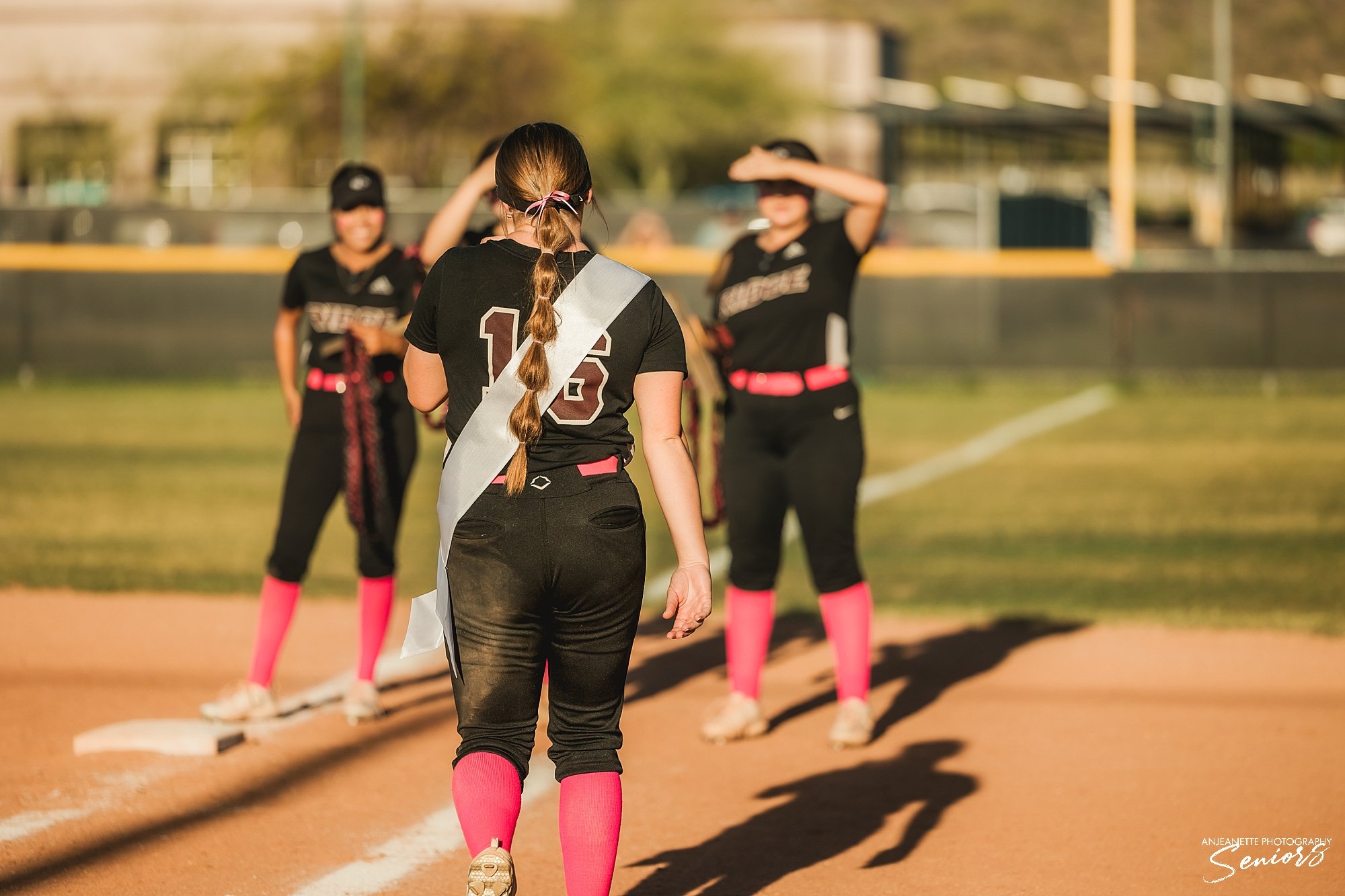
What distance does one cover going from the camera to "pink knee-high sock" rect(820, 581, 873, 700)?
5.89 m

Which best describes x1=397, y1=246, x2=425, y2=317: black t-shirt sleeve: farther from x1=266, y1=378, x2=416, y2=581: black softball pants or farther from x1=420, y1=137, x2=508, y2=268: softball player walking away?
x1=266, y1=378, x2=416, y2=581: black softball pants

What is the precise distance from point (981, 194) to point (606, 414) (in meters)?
26.2

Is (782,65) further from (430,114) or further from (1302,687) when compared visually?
(1302,687)

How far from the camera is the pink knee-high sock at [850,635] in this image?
589 centimetres

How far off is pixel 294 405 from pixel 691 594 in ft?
10.3

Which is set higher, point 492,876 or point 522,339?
point 522,339

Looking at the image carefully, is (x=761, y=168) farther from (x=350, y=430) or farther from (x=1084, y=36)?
(x=1084, y=36)

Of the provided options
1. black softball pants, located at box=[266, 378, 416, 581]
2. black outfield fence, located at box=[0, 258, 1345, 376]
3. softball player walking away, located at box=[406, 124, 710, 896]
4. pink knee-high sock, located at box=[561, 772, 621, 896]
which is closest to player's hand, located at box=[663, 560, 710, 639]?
softball player walking away, located at box=[406, 124, 710, 896]

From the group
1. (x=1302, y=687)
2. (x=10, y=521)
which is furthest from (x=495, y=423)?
(x=10, y=521)

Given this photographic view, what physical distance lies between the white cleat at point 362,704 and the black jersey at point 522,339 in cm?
278

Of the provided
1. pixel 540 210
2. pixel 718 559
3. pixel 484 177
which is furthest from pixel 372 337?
pixel 718 559

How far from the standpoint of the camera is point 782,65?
231 feet

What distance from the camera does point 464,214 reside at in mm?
5594

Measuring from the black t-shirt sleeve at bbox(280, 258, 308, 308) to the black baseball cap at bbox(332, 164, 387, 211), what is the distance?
0.28 meters
